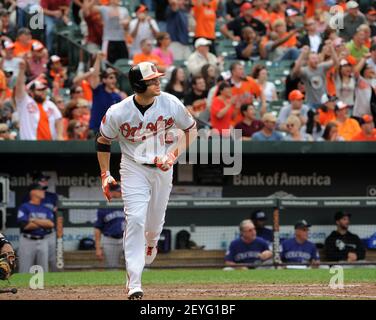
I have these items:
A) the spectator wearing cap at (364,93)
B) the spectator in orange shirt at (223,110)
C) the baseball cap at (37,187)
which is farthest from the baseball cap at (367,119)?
the baseball cap at (37,187)

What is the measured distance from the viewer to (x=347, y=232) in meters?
13.8

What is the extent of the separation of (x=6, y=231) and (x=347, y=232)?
14.2 ft

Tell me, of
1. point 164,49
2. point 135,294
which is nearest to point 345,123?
point 164,49

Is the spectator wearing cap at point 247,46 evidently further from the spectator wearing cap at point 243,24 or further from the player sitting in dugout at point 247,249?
the player sitting in dugout at point 247,249

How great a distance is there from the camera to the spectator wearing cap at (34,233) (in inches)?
510

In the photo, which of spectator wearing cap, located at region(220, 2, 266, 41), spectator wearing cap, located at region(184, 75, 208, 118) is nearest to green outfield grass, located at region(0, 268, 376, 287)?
spectator wearing cap, located at region(184, 75, 208, 118)

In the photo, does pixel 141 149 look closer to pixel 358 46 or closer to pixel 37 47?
pixel 37 47

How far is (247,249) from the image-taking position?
1316cm

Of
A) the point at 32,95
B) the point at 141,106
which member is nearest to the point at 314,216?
the point at 32,95

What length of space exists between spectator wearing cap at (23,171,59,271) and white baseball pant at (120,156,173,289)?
13.4 ft

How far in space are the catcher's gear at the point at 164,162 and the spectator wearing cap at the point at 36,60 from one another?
21.9ft

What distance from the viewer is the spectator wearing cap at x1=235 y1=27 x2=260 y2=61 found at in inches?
672

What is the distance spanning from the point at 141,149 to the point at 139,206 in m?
0.49

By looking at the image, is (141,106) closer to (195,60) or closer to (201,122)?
(201,122)
